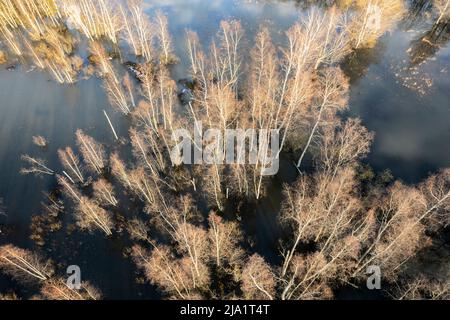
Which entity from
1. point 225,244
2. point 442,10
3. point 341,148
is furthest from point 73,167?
point 442,10

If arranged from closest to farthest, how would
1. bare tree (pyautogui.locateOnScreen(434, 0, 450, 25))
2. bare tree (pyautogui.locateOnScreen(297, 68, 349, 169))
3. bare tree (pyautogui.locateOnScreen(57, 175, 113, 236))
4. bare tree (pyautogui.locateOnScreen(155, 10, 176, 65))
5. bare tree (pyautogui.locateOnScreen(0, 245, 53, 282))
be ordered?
1. bare tree (pyautogui.locateOnScreen(0, 245, 53, 282))
2. bare tree (pyautogui.locateOnScreen(297, 68, 349, 169))
3. bare tree (pyautogui.locateOnScreen(57, 175, 113, 236))
4. bare tree (pyautogui.locateOnScreen(155, 10, 176, 65))
5. bare tree (pyautogui.locateOnScreen(434, 0, 450, 25))

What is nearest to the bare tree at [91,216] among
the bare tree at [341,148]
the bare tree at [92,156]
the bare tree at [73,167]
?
the bare tree at [73,167]

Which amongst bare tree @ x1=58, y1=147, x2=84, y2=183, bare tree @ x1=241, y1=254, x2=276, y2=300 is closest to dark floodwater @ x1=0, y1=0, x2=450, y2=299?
bare tree @ x1=58, y1=147, x2=84, y2=183

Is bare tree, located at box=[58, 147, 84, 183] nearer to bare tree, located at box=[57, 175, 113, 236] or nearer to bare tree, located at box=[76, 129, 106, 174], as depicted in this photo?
bare tree, located at box=[76, 129, 106, 174]

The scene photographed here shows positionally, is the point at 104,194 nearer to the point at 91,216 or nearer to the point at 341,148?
the point at 91,216

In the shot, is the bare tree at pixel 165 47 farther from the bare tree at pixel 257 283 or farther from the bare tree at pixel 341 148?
the bare tree at pixel 257 283
